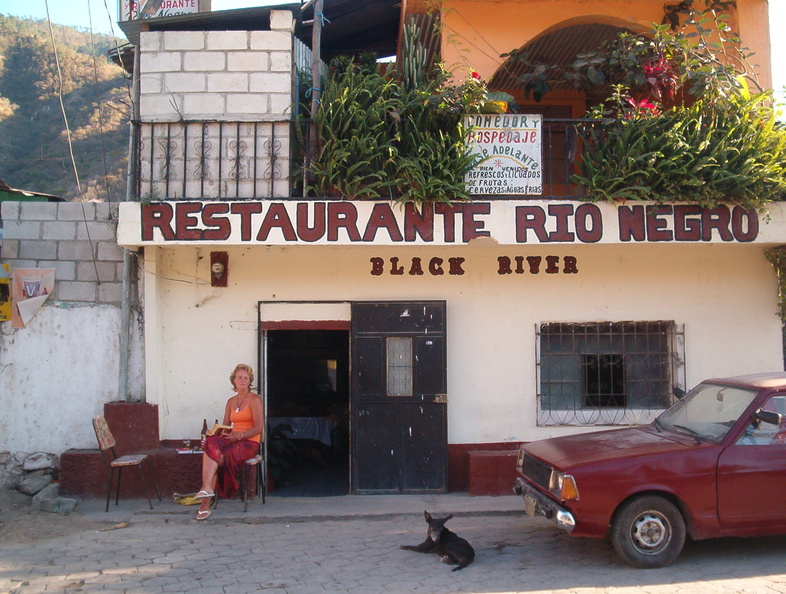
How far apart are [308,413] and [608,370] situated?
14.9ft

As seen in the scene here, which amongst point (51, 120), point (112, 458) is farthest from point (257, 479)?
point (51, 120)

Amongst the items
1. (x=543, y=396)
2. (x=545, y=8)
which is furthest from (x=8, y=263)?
(x=545, y=8)

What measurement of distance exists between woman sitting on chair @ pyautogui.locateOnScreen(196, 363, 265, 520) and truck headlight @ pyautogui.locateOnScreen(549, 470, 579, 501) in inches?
127

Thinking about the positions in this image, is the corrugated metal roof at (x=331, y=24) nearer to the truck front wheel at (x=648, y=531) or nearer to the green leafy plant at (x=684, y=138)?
the green leafy plant at (x=684, y=138)

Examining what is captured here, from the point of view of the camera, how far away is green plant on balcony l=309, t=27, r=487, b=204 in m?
7.23

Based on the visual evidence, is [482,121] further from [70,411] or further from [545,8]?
[70,411]

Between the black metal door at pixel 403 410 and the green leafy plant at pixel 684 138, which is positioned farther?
the black metal door at pixel 403 410

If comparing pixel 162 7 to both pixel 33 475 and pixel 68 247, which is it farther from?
pixel 33 475

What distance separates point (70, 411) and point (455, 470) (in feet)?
14.9

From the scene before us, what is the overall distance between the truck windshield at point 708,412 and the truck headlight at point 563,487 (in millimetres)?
1198

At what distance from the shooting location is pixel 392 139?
7.29 meters

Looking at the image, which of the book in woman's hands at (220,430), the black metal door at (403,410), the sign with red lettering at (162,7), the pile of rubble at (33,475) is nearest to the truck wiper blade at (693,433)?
the black metal door at (403,410)

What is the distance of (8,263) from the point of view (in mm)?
7914

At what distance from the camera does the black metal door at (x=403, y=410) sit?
7.91 meters
